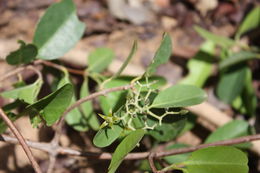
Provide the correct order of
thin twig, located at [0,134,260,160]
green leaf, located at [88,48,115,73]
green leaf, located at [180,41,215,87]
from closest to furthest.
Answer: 1. thin twig, located at [0,134,260,160]
2. green leaf, located at [88,48,115,73]
3. green leaf, located at [180,41,215,87]

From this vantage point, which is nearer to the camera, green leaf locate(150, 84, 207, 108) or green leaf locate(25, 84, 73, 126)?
green leaf locate(25, 84, 73, 126)

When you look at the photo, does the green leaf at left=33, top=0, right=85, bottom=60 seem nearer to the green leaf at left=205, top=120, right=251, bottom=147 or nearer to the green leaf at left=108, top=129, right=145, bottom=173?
the green leaf at left=108, top=129, right=145, bottom=173

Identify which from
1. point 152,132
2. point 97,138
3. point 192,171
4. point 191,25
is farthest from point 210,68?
point 97,138

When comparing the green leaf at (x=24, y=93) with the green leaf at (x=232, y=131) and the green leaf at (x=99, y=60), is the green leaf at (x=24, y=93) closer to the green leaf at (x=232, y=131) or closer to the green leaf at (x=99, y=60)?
the green leaf at (x=99, y=60)

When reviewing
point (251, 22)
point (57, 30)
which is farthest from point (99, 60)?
point (251, 22)

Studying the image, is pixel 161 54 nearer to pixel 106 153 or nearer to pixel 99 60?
pixel 106 153

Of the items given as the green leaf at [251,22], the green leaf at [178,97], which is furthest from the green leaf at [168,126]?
the green leaf at [251,22]

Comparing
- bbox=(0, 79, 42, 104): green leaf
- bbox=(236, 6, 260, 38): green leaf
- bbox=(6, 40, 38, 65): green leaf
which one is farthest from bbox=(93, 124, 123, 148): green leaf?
bbox=(236, 6, 260, 38): green leaf
